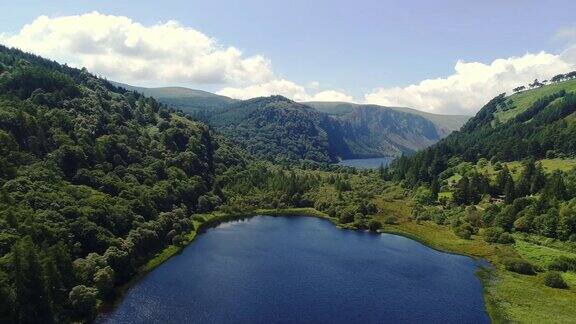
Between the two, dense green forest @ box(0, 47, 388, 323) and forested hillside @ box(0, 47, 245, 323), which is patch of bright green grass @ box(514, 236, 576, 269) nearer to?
dense green forest @ box(0, 47, 388, 323)

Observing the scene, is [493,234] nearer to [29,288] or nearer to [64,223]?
[64,223]

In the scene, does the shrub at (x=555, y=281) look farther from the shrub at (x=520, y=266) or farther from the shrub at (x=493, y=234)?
the shrub at (x=493, y=234)

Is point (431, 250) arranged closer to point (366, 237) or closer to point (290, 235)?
point (366, 237)

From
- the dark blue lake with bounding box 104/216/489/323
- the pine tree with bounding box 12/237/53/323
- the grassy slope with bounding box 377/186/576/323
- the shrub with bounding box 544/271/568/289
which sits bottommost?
the dark blue lake with bounding box 104/216/489/323

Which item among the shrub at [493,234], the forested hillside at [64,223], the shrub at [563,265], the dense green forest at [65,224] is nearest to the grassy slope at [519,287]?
the shrub at [493,234]

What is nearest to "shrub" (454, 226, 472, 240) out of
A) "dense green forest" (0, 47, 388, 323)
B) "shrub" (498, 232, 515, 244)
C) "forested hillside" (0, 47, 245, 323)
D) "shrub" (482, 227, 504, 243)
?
"shrub" (482, 227, 504, 243)

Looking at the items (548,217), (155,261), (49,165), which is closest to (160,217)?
(155,261)

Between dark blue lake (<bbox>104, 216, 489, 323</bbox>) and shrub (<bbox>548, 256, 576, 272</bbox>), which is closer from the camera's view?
dark blue lake (<bbox>104, 216, 489, 323</bbox>)
